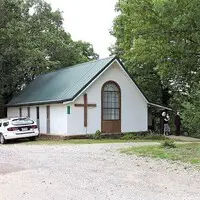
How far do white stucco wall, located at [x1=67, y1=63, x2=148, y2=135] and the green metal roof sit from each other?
23.9 inches

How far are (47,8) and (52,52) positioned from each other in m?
4.77

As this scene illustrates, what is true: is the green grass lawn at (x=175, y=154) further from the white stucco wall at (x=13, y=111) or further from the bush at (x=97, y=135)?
the white stucco wall at (x=13, y=111)

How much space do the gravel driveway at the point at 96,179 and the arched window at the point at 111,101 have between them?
46.4 ft

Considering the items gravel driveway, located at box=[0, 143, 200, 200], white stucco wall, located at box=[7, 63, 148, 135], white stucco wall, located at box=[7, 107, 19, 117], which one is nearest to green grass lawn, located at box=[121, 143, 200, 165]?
gravel driveway, located at box=[0, 143, 200, 200]

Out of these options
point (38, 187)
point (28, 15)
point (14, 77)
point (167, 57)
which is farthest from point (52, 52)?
point (38, 187)

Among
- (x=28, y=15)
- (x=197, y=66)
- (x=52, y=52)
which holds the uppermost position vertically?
(x=28, y=15)

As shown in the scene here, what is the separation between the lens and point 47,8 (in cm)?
4469

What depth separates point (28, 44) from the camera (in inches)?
1471

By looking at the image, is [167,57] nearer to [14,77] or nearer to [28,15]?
[14,77]

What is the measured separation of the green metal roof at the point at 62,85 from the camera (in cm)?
2892

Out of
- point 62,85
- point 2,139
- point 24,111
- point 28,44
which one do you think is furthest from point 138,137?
point 28,44

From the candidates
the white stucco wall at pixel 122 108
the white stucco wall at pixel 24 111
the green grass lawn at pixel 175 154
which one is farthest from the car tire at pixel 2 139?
the green grass lawn at pixel 175 154

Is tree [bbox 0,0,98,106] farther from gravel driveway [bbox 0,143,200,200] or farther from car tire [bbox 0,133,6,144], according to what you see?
gravel driveway [bbox 0,143,200,200]

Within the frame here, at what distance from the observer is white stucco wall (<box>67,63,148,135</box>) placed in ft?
93.9
